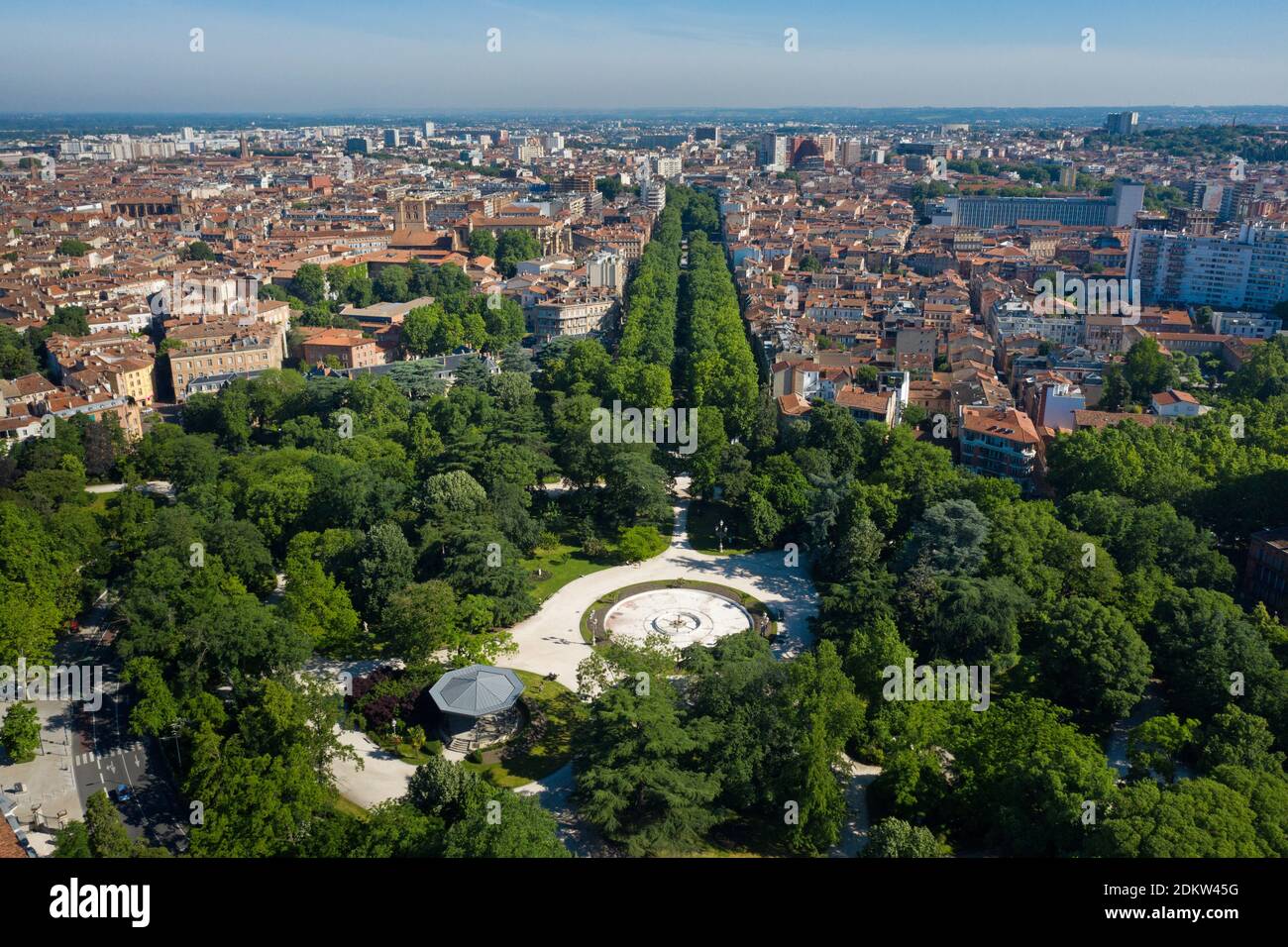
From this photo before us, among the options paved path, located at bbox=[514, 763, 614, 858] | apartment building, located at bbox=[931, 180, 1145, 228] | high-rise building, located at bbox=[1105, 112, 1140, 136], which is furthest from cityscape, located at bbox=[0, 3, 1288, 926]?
high-rise building, located at bbox=[1105, 112, 1140, 136]

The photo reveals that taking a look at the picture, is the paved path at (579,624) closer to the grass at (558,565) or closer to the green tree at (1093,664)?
the grass at (558,565)

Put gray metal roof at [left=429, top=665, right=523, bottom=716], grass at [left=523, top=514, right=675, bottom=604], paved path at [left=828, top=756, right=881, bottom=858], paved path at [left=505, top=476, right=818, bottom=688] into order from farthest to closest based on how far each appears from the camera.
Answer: grass at [left=523, top=514, right=675, bottom=604]
paved path at [left=505, top=476, right=818, bottom=688]
gray metal roof at [left=429, top=665, right=523, bottom=716]
paved path at [left=828, top=756, right=881, bottom=858]

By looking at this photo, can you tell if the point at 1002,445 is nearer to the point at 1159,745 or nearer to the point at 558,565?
the point at 558,565

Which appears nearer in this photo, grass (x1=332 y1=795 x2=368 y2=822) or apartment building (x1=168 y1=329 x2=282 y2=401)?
grass (x1=332 y1=795 x2=368 y2=822)

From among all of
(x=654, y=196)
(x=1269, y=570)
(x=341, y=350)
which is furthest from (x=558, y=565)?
(x=654, y=196)

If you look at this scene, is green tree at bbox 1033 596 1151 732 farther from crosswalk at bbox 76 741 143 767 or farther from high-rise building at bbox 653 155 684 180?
high-rise building at bbox 653 155 684 180

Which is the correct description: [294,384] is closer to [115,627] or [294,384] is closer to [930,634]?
[115,627]

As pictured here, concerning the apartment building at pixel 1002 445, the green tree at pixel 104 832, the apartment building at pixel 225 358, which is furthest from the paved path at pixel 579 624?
the apartment building at pixel 225 358

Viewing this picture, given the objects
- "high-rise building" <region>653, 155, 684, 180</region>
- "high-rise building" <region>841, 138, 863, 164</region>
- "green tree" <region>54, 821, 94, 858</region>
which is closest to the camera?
"green tree" <region>54, 821, 94, 858</region>
